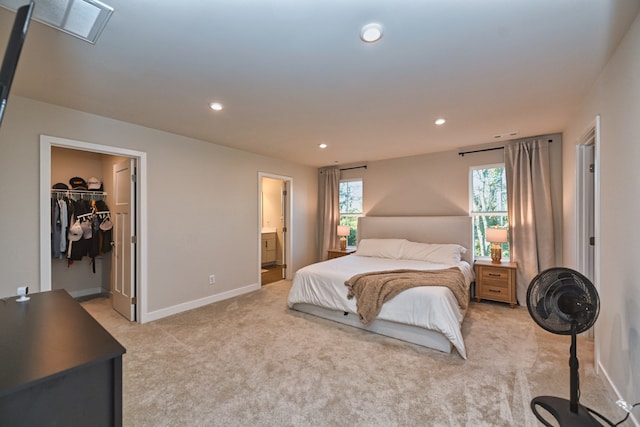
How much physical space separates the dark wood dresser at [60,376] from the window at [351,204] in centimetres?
483

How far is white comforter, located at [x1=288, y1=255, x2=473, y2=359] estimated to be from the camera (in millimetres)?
2539

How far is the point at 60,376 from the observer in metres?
0.92

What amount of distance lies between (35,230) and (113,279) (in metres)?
1.54

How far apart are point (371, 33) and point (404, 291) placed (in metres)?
2.24

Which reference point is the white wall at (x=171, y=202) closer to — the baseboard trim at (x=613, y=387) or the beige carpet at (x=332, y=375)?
the beige carpet at (x=332, y=375)

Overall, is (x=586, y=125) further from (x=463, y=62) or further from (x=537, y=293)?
(x=537, y=293)

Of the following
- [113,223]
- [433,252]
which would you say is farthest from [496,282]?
[113,223]

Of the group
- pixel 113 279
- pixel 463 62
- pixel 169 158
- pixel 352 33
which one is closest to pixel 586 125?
pixel 463 62

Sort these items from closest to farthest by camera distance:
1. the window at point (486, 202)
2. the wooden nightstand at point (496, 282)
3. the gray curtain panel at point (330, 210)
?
the wooden nightstand at point (496, 282), the window at point (486, 202), the gray curtain panel at point (330, 210)

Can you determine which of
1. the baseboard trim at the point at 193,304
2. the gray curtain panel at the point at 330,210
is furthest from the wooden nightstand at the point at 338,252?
the baseboard trim at the point at 193,304

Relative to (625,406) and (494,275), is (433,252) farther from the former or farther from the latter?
(625,406)

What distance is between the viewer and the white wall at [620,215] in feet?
5.33

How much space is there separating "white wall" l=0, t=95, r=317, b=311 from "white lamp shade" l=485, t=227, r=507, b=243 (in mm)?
3296

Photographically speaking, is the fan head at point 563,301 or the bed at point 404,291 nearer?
the fan head at point 563,301
